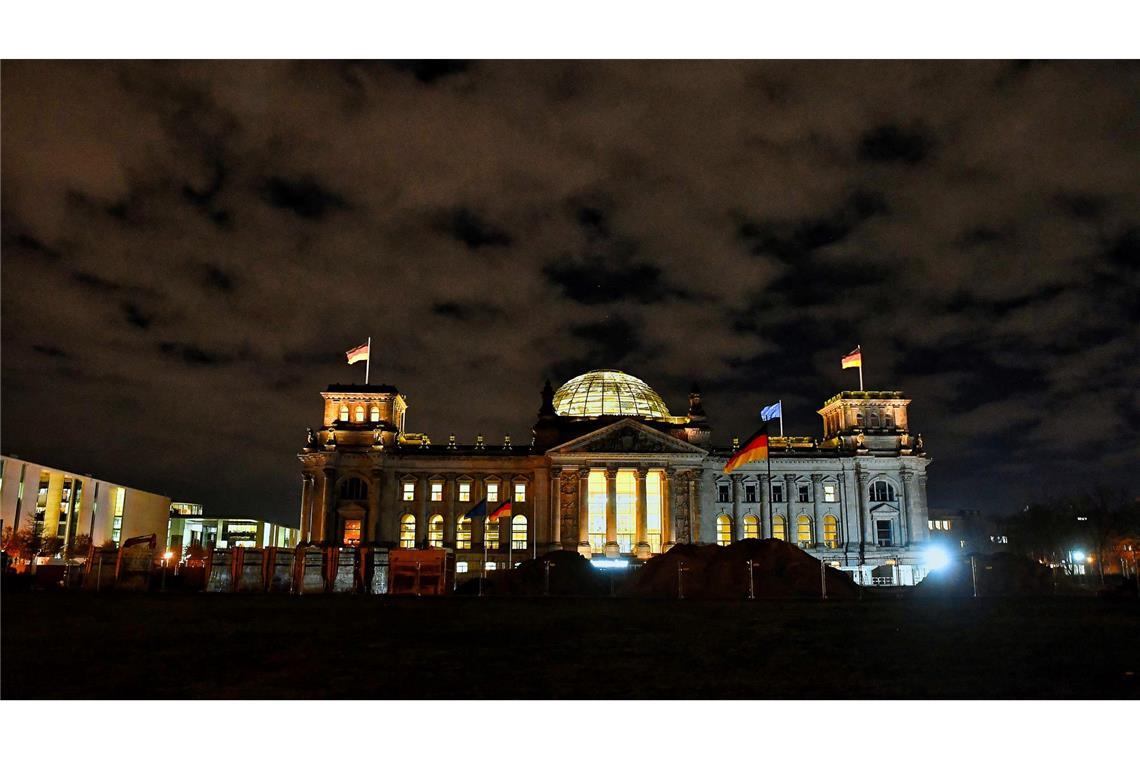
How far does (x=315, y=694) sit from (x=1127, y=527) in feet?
419

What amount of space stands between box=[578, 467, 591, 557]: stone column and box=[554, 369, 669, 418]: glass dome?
15.2 m

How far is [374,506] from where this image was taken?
9438cm

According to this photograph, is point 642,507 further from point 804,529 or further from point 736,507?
point 804,529

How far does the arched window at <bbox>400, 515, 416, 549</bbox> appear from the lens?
9619cm

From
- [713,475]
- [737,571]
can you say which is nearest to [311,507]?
[713,475]

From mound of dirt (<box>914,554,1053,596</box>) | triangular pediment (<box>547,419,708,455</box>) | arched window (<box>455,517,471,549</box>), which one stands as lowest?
mound of dirt (<box>914,554,1053,596</box>)

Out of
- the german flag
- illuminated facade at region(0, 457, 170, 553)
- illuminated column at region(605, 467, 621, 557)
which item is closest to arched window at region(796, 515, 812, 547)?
illuminated column at region(605, 467, 621, 557)

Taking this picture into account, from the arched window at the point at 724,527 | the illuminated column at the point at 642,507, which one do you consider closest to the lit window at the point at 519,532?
the illuminated column at the point at 642,507

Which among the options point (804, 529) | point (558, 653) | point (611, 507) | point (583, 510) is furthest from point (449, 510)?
point (558, 653)

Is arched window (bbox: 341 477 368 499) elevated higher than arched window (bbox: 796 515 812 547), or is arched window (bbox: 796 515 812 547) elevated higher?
arched window (bbox: 341 477 368 499)

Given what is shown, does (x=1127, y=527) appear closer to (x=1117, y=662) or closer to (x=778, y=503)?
(x=778, y=503)

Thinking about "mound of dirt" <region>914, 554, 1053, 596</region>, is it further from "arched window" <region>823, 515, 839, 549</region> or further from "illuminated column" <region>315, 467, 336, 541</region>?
"illuminated column" <region>315, 467, 336, 541</region>

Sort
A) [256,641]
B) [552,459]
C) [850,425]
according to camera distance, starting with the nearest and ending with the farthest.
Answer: [256,641] < [552,459] < [850,425]

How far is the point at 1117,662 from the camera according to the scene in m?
17.3
